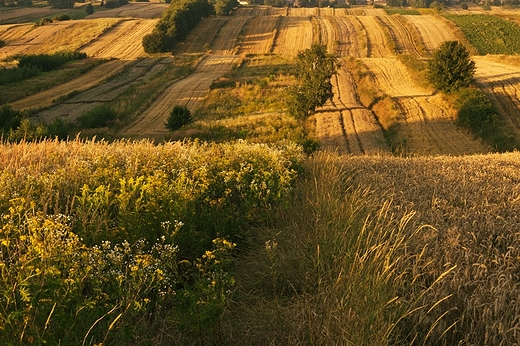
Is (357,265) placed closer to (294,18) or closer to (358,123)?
(358,123)

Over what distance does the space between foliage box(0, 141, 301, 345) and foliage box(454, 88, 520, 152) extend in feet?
75.5

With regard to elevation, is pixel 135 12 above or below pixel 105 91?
above

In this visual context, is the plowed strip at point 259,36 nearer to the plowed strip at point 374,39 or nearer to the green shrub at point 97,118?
the plowed strip at point 374,39

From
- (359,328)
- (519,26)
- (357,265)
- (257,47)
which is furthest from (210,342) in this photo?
(519,26)

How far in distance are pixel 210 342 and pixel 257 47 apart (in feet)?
221

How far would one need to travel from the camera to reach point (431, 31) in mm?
71125

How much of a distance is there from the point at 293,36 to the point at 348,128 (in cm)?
4389

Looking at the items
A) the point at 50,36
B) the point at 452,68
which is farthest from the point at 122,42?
the point at 452,68

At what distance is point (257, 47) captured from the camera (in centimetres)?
6819

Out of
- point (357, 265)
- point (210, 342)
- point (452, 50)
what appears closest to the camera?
point (210, 342)

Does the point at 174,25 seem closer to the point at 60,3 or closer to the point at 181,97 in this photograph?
the point at 181,97

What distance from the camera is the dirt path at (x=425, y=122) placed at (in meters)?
28.6

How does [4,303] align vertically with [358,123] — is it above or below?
above

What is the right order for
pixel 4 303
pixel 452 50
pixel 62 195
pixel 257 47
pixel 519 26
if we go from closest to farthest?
pixel 4 303 → pixel 62 195 → pixel 452 50 → pixel 257 47 → pixel 519 26
